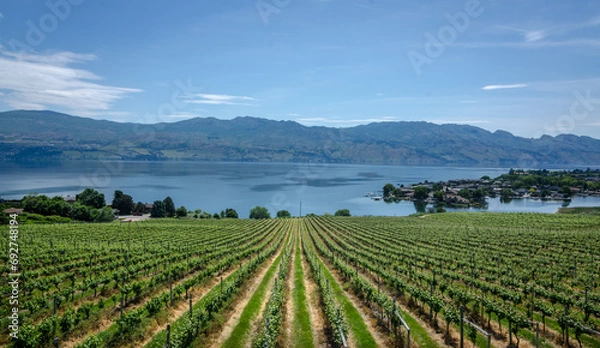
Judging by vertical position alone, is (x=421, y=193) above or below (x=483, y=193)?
below

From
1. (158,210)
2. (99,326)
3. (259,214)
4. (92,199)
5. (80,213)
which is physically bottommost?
(259,214)

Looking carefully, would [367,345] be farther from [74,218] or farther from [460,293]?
[74,218]

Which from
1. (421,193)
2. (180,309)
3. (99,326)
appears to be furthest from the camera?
(421,193)

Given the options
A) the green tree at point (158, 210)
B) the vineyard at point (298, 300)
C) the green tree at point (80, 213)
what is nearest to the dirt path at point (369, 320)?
the vineyard at point (298, 300)

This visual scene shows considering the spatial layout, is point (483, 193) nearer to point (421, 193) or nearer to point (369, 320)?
point (421, 193)

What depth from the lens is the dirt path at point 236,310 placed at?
45.3 ft

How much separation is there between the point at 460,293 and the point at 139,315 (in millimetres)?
14199

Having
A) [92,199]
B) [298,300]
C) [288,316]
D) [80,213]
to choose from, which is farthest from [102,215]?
[288,316]

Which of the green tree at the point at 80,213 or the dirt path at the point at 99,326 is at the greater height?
the dirt path at the point at 99,326

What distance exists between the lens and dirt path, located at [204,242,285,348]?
13.8 m

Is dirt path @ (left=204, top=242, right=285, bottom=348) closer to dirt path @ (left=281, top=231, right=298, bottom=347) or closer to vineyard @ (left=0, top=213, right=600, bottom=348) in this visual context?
vineyard @ (left=0, top=213, right=600, bottom=348)

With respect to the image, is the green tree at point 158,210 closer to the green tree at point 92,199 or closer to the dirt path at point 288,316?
the green tree at point 92,199

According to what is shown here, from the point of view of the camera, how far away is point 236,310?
17.3 metres

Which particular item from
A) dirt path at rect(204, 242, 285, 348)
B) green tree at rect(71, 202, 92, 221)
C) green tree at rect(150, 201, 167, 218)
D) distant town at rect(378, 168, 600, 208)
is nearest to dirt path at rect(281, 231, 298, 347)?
dirt path at rect(204, 242, 285, 348)
